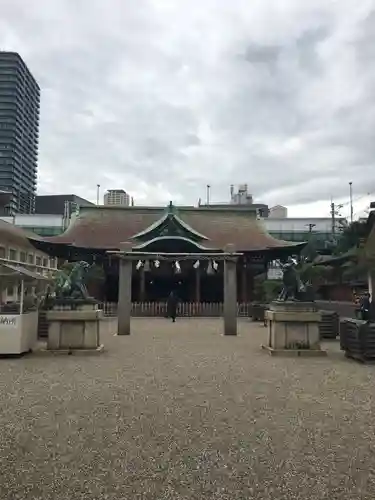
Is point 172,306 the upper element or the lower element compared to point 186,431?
upper

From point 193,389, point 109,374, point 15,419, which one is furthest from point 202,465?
point 109,374

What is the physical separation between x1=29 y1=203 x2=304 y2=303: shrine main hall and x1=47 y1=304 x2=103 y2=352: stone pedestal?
526 inches

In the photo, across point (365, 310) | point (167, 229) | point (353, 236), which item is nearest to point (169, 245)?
point (167, 229)

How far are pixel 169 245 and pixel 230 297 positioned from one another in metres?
11.8

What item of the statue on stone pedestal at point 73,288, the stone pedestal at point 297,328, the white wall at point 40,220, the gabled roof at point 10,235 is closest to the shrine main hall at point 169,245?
the gabled roof at point 10,235

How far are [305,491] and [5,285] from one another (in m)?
11.0

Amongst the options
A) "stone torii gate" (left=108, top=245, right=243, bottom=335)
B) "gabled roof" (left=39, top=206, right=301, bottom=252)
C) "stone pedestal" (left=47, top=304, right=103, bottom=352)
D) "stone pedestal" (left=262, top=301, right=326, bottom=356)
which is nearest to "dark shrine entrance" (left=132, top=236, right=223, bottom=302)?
"gabled roof" (left=39, top=206, right=301, bottom=252)

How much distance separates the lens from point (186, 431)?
522 cm

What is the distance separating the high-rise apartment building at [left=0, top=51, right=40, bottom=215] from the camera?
75.2m

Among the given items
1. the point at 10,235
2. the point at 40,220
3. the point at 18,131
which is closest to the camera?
→ the point at 10,235

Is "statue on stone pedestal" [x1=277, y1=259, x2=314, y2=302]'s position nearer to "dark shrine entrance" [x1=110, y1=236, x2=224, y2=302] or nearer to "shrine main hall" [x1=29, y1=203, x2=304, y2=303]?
"shrine main hall" [x1=29, y1=203, x2=304, y2=303]

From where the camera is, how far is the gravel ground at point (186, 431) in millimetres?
3812

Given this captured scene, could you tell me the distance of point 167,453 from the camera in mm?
4523

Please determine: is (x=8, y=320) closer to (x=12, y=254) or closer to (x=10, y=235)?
(x=10, y=235)
